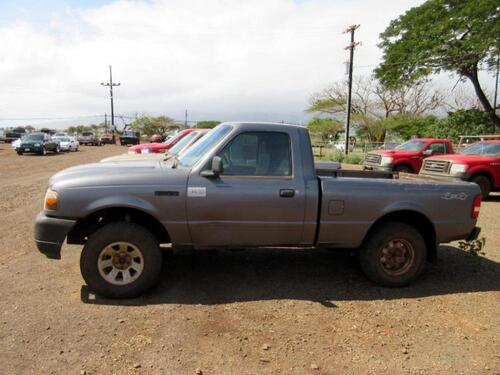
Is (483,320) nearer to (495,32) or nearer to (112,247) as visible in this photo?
(112,247)

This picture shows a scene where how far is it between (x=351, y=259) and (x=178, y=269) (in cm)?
242

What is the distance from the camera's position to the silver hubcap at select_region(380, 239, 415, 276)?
15.1 ft

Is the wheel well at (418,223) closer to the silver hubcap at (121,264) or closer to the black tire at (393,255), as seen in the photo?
the black tire at (393,255)

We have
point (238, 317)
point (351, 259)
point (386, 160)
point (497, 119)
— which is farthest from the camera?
point (497, 119)

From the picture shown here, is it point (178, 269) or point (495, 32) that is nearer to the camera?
point (178, 269)

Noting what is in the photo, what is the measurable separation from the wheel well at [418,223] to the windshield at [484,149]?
8281 mm

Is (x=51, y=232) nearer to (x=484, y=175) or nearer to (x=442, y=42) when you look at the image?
(x=484, y=175)

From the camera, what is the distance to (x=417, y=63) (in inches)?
1026

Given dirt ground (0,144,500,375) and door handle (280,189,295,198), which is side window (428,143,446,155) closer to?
dirt ground (0,144,500,375)

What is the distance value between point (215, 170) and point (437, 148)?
1286 centimetres

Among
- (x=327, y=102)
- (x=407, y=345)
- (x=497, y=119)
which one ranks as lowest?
(x=407, y=345)

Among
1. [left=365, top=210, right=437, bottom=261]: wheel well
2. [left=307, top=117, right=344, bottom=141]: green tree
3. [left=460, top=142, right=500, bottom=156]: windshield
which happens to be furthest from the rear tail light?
[left=307, top=117, right=344, bottom=141]: green tree

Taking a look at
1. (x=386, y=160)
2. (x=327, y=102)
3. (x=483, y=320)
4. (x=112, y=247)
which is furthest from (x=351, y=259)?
(x=327, y=102)

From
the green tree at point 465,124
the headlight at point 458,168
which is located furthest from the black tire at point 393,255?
the green tree at point 465,124
